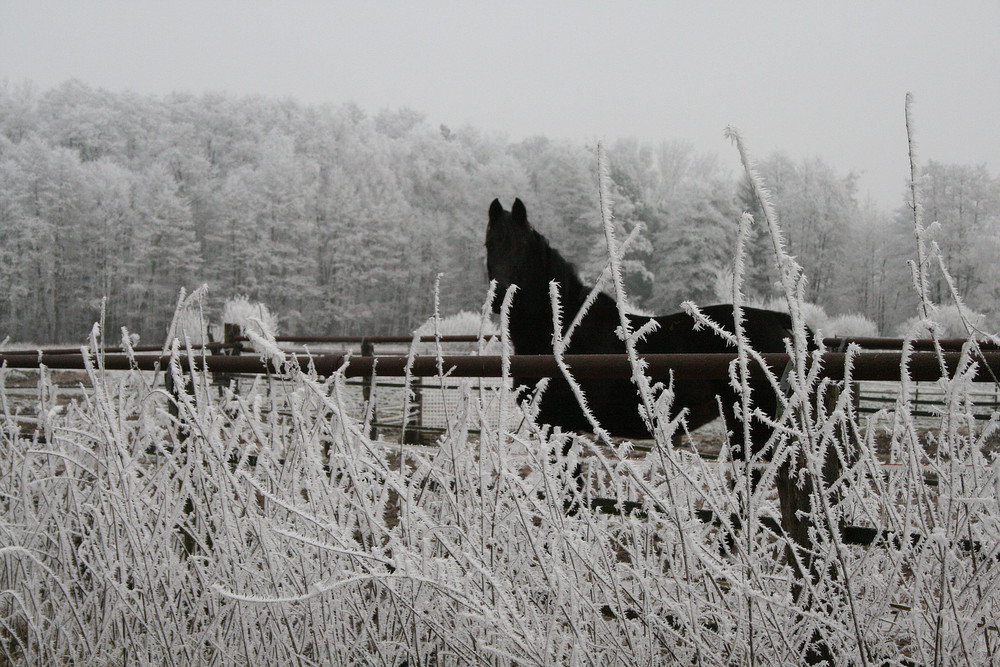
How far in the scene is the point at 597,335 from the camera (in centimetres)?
404

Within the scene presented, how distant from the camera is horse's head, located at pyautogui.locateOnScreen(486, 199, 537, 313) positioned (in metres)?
4.09

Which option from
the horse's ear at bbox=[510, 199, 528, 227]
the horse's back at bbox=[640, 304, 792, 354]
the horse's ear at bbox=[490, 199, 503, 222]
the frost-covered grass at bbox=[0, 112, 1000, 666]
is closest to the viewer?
the frost-covered grass at bbox=[0, 112, 1000, 666]

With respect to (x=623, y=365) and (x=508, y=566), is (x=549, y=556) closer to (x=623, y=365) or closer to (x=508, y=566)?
(x=508, y=566)

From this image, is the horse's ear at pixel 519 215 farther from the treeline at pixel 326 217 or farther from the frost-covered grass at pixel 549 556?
the treeline at pixel 326 217

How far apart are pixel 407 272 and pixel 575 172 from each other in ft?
41.0

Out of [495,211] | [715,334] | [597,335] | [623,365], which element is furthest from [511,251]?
[623,365]

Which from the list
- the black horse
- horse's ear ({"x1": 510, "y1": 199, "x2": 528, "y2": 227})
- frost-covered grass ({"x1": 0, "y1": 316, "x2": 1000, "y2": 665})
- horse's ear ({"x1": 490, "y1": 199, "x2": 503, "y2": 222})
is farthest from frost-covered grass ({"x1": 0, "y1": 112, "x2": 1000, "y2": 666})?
horse's ear ({"x1": 490, "y1": 199, "x2": 503, "y2": 222})

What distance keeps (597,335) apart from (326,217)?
35.9m

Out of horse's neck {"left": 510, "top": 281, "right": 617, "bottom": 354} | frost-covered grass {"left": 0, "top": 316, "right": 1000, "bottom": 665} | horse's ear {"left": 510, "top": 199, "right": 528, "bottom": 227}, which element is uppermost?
horse's ear {"left": 510, "top": 199, "right": 528, "bottom": 227}

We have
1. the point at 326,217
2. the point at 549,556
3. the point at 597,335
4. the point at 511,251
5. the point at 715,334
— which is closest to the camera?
the point at 549,556

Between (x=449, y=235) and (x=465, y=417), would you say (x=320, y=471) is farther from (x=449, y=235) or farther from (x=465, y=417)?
(x=449, y=235)

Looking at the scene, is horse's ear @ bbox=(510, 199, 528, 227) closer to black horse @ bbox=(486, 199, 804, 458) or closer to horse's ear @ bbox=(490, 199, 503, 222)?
black horse @ bbox=(486, 199, 804, 458)

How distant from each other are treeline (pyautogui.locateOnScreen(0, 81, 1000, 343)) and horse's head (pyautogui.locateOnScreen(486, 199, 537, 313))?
83.7 feet

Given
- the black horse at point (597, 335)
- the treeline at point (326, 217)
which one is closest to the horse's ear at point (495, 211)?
the black horse at point (597, 335)
